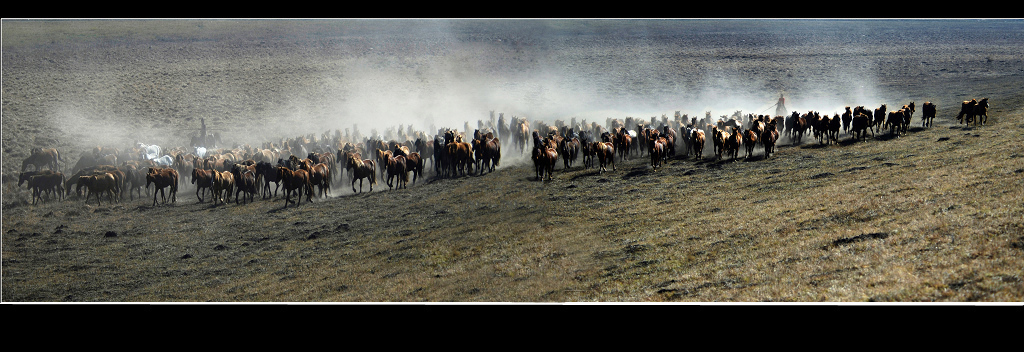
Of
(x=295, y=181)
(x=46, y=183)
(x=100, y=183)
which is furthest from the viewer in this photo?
(x=46, y=183)

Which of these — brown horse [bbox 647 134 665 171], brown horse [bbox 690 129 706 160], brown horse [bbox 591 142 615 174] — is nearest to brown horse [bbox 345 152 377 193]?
brown horse [bbox 591 142 615 174]

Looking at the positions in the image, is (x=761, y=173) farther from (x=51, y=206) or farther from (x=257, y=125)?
(x=257, y=125)

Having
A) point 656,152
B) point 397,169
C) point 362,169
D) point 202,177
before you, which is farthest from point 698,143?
point 202,177

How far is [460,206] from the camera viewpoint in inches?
767

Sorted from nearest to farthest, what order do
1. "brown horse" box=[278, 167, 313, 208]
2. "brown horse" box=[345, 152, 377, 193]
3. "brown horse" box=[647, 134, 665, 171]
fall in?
1. "brown horse" box=[278, 167, 313, 208]
2. "brown horse" box=[647, 134, 665, 171]
3. "brown horse" box=[345, 152, 377, 193]

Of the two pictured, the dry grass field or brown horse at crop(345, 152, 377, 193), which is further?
brown horse at crop(345, 152, 377, 193)

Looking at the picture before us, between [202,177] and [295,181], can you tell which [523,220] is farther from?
[202,177]

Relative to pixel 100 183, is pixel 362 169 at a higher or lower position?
higher

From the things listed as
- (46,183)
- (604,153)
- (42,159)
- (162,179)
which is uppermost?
(604,153)

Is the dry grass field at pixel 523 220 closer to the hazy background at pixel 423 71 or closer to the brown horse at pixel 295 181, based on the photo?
the hazy background at pixel 423 71

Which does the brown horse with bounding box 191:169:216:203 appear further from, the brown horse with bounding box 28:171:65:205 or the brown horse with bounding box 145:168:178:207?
the brown horse with bounding box 28:171:65:205

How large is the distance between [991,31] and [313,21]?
77804 millimetres

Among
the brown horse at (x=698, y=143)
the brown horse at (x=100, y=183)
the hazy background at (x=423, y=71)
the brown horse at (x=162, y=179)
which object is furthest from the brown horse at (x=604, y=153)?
the brown horse at (x=100, y=183)

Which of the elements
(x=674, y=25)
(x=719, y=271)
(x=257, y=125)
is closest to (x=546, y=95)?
(x=257, y=125)
